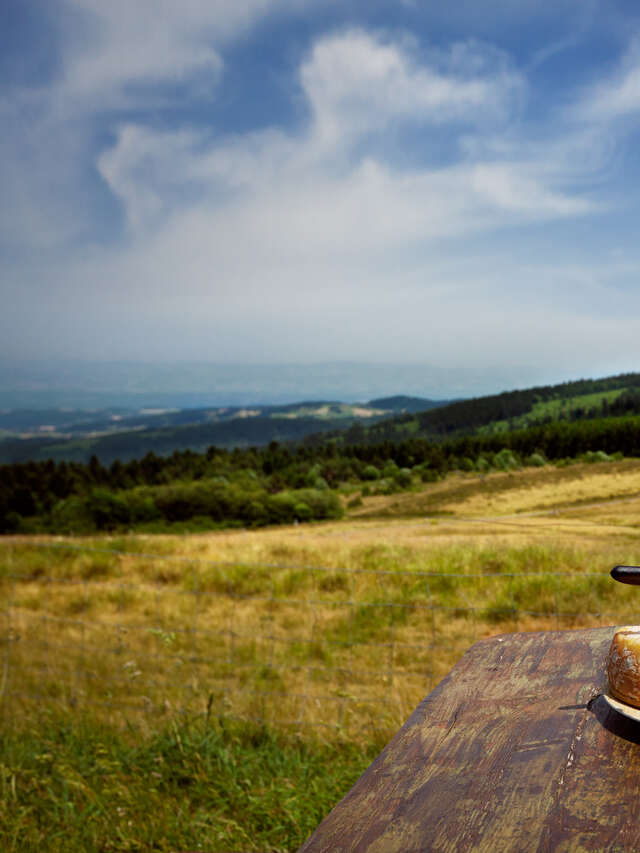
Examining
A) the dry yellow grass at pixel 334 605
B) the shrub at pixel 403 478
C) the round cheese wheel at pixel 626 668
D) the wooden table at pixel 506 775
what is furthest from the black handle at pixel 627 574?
the shrub at pixel 403 478

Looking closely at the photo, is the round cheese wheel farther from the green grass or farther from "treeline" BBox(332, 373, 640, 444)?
"treeline" BBox(332, 373, 640, 444)

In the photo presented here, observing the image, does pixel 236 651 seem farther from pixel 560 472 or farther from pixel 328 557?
pixel 560 472

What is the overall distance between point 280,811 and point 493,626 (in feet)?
12.0

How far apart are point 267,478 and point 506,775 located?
11370 millimetres

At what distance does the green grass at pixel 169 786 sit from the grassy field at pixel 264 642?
0.03 ft

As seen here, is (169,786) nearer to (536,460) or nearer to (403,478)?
(536,460)

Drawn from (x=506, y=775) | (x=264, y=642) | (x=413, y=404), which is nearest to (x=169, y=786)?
(x=506, y=775)

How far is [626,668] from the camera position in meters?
1.06

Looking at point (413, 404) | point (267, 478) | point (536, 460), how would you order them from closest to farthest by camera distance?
1. point (536, 460)
2. point (267, 478)
3. point (413, 404)

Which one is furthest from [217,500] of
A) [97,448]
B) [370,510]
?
[97,448]

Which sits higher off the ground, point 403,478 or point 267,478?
point 403,478

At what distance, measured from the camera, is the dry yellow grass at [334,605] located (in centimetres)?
433

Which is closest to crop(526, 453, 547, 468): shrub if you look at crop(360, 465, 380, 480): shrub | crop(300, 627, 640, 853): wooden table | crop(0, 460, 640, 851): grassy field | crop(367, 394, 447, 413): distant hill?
crop(0, 460, 640, 851): grassy field

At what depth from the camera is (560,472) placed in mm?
7566
